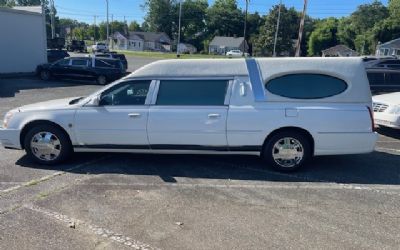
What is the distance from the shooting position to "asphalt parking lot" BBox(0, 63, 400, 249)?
12.6 ft

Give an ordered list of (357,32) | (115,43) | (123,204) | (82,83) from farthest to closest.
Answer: (115,43) → (357,32) → (82,83) → (123,204)

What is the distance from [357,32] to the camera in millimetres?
98500

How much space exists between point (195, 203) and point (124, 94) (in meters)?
2.22

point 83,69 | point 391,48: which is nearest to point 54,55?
point 83,69

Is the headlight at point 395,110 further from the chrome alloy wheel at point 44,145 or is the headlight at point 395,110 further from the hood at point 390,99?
the chrome alloy wheel at point 44,145

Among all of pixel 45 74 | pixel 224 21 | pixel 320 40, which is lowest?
pixel 45 74

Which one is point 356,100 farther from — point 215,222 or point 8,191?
point 8,191

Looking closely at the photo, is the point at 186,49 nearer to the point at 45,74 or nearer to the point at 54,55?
the point at 54,55

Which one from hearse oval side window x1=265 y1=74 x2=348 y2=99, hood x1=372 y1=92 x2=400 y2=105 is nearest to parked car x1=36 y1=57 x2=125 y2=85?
hood x1=372 y1=92 x2=400 y2=105

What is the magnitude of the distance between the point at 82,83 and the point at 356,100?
17.3 metres

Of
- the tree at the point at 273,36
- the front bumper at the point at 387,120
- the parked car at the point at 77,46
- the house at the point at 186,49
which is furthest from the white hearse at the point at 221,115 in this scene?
the house at the point at 186,49

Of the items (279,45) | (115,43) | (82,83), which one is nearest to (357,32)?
(279,45)

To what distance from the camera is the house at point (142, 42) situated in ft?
340

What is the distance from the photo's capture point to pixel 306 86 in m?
5.81
